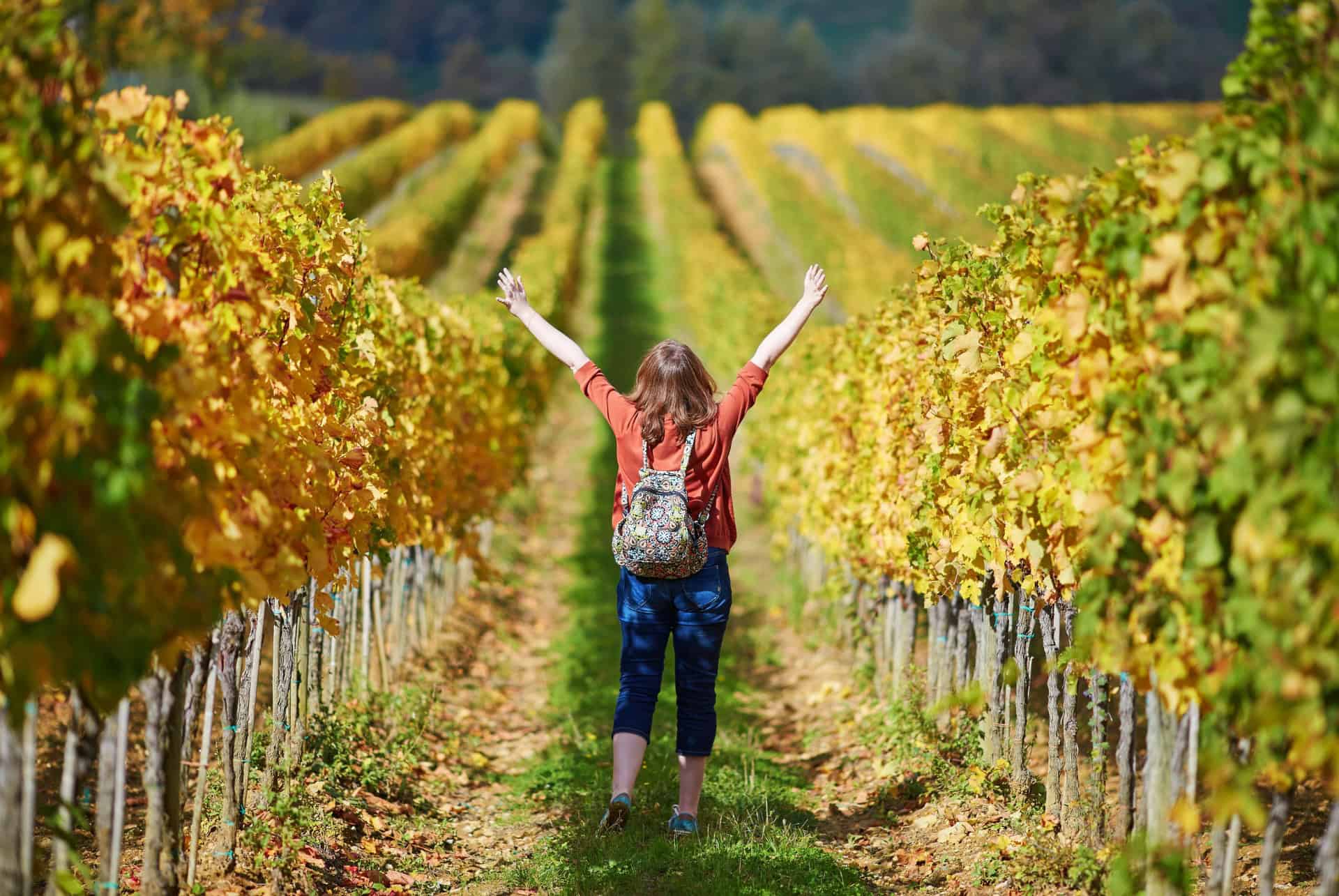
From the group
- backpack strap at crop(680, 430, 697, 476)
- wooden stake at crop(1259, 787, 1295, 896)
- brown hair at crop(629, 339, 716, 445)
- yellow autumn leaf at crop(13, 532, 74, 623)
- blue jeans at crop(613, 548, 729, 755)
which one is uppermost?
brown hair at crop(629, 339, 716, 445)

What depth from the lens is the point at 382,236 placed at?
25094mm

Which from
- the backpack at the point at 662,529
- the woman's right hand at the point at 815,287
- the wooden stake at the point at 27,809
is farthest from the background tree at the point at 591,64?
the wooden stake at the point at 27,809

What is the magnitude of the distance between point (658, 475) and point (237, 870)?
2.06m

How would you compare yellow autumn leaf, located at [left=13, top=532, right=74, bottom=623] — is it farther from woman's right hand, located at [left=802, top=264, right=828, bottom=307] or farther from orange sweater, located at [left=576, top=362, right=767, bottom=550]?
woman's right hand, located at [left=802, top=264, right=828, bottom=307]

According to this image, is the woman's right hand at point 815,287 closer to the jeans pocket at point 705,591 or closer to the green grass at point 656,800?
the jeans pocket at point 705,591

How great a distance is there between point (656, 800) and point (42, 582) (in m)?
3.35

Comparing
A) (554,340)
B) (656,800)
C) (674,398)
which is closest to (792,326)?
(674,398)

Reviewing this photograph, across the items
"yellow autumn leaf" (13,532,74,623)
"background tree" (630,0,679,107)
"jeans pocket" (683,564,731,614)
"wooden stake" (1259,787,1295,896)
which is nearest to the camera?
"yellow autumn leaf" (13,532,74,623)

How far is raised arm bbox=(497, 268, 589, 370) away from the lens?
4.75 metres

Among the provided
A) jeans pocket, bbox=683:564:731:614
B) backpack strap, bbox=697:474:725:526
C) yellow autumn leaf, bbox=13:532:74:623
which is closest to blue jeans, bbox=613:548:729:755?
jeans pocket, bbox=683:564:731:614

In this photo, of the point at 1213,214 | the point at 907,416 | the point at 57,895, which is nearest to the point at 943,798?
the point at 907,416

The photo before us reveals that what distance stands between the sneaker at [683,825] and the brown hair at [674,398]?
1448 millimetres

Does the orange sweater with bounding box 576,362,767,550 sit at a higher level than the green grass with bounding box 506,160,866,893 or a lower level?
higher

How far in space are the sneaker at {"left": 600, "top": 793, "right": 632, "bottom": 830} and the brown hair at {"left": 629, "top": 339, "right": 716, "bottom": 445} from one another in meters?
1.33
